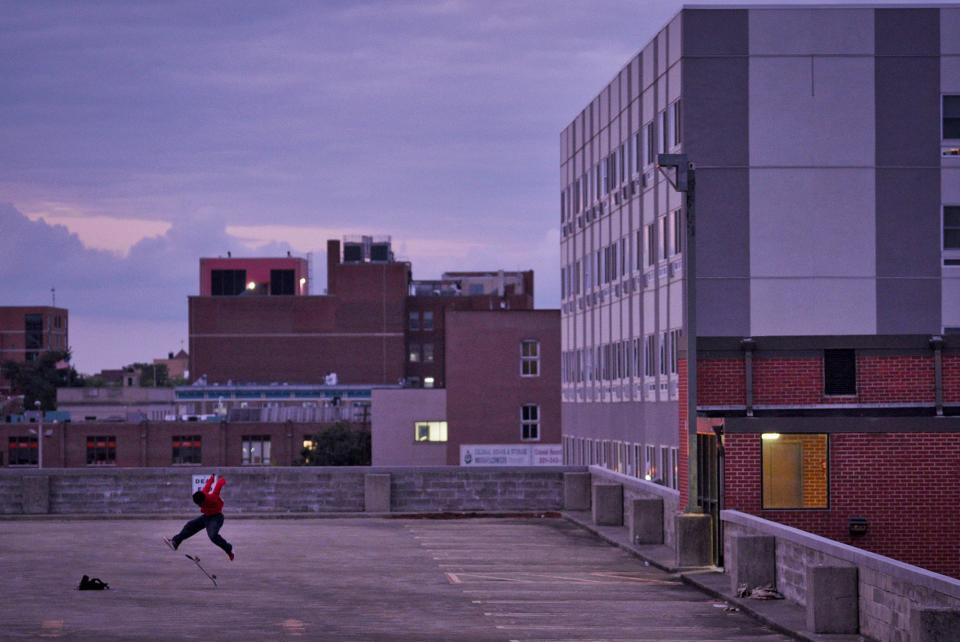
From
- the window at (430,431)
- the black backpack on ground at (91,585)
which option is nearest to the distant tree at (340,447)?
the window at (430,431)

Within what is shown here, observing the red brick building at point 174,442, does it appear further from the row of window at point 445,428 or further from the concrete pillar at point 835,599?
the concrete pillar at point 835,599

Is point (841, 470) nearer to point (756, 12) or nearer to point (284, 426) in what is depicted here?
point (756, 12)

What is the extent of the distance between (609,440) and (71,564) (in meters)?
41.2

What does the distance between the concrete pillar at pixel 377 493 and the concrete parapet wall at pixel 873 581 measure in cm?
2042

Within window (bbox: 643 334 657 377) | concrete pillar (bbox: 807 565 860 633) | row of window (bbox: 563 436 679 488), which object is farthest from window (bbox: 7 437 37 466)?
concrete pillar (bbox: 807 565 860 633)

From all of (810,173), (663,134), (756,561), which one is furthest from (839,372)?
(663,134)

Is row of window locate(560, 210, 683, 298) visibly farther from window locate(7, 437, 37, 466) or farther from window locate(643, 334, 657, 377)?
window locate(7, 437, 37, 466)

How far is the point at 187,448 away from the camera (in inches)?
5827

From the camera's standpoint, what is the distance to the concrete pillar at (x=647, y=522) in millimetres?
37125

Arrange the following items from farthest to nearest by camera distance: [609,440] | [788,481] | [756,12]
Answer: [609,440], [756,12], [788,481]

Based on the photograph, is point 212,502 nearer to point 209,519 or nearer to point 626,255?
point 209,519

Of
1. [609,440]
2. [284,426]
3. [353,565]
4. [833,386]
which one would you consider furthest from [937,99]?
[284,426]

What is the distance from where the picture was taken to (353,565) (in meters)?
33.0

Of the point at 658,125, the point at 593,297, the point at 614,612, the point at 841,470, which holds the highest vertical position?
the point at 658,125
